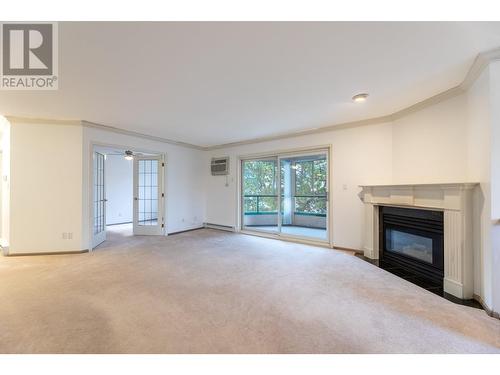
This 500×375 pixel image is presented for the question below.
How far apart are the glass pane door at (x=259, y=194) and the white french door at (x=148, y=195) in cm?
211

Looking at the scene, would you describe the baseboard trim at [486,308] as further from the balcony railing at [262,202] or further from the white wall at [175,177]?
the white wall at [175,177]

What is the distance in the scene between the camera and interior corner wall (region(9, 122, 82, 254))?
156 inches

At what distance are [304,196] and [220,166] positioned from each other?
2899 mm

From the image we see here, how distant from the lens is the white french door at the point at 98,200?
181 inches

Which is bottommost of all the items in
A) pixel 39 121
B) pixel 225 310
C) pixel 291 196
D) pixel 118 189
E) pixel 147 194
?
pixel 225 310

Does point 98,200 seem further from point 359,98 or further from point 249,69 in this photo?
point 359,98

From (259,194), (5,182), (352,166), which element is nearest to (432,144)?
(352,166)

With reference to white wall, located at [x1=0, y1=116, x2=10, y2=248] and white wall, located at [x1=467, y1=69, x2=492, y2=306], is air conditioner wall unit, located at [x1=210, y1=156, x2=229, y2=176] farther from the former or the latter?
white wall, located at [x1=467, y1=69, x2=492, y2=306]

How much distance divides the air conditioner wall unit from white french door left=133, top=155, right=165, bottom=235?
4.51 feet

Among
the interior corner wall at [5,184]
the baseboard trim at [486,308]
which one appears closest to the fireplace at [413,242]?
the baseboard trim at [486,308]

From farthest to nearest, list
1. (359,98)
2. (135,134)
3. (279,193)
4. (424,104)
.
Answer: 1. (279,193)
2. (135,134)
3. (424,104)
4. (359,98)

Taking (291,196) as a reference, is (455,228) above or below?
below

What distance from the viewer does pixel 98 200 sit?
488cm

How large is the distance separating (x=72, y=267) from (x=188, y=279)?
191 cm
